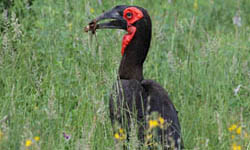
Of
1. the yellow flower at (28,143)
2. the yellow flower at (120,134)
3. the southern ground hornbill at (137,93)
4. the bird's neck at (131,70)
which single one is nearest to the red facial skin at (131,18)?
the southern ground hornbill at (137,93)

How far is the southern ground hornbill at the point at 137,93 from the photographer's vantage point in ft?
A: 12.4

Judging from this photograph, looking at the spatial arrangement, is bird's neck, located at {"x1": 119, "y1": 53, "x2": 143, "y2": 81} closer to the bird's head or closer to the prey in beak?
the bird's head

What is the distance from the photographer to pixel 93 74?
498cm

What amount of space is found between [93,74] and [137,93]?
3.47 feet

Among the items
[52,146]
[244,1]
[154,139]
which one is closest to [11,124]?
[52,146]

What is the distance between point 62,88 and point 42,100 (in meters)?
0.28

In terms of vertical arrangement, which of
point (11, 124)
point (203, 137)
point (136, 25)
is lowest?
point (203, 137)

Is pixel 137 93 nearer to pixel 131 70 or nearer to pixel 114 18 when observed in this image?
pixel 131 70

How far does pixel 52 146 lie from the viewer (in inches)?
142

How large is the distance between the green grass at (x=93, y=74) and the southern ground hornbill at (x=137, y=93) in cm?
15

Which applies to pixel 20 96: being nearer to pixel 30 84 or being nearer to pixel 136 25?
pixel 30 84

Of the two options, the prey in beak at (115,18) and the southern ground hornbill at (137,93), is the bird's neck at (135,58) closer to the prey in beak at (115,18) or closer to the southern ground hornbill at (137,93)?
the southern ground hornbill at (137,93)

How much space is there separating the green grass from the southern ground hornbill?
5.8 inches

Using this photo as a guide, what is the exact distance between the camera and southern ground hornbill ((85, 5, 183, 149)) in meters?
3.78
